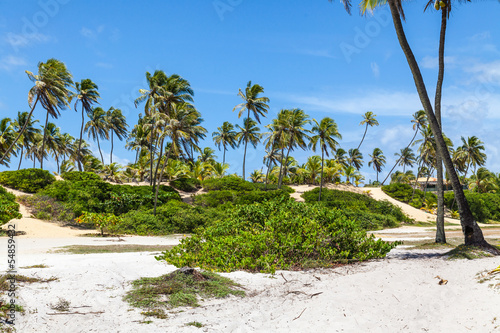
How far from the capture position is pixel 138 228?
22875mm

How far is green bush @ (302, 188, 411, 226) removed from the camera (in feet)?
107

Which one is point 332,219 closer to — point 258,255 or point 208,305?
point 258,255

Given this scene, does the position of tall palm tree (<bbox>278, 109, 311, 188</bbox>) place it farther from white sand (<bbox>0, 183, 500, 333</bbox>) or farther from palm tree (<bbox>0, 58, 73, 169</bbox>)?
white sand (<bbox>0, 183, 500, 333</bbox>)

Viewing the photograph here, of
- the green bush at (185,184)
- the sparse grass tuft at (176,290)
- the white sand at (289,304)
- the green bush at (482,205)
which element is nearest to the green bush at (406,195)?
the green bush at (482,205)

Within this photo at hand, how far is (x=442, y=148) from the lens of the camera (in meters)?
12.1

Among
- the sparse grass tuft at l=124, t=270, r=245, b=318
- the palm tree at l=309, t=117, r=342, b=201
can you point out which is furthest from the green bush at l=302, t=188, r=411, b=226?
the sparse grass tuft at l=124, t=270, r=245, b=318

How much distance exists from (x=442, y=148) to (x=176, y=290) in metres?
9.91

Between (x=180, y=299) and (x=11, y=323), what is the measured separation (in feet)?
7.61

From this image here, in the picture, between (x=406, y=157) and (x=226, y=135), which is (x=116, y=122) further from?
(x=406, y=157)

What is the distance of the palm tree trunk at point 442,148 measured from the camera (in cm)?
1162

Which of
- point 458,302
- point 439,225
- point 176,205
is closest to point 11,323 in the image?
point 458,302

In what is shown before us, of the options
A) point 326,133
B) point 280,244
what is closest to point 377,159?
point 326,133

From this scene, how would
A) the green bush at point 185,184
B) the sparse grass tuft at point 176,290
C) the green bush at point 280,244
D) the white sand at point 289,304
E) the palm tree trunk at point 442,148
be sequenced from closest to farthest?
1. the white sand at point 289,304
2. the sparse grass tuft at point 176,290
3. the green bush at point 280,244
4. the palm tree trunk at point 442,148
5. the green bush at point 185,184

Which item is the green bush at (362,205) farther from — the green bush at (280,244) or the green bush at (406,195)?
the green bush at (280,244)
